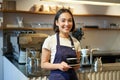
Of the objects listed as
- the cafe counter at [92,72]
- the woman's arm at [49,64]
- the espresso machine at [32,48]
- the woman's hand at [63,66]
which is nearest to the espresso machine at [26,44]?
the espresso machine at [32,48]

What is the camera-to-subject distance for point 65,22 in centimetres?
180

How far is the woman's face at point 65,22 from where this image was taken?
180cm

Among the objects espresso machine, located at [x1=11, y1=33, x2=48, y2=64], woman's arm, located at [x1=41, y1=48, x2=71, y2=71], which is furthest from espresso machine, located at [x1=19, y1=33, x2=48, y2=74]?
woman's arm, located at [x1=41, y1=48, x2=71, y2=71]

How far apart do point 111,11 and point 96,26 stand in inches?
23.6

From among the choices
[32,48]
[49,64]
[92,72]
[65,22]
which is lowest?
→ [92,72]

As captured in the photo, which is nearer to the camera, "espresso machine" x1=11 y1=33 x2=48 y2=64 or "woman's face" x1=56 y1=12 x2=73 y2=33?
"woman's face" x1=56 y1=12 x2=73 y2=33

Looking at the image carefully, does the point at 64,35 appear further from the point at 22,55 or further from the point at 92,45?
the point at 92,45

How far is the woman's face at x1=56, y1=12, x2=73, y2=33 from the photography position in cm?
180

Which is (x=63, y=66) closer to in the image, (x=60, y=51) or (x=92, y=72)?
(x=60, y=51)

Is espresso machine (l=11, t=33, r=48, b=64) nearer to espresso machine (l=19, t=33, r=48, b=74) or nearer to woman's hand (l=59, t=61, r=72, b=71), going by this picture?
espresso machine (l=19, t=33, r=48, b=74)

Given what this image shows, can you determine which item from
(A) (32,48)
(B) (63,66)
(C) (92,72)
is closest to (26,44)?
(A) (32,48)

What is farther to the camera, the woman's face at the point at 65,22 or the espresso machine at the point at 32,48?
the espresso machine at the point at 32,48

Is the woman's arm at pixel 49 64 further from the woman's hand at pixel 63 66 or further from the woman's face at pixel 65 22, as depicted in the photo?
the woman's face at pixel 65 22

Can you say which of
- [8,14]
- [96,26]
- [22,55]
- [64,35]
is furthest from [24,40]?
[96,26]
